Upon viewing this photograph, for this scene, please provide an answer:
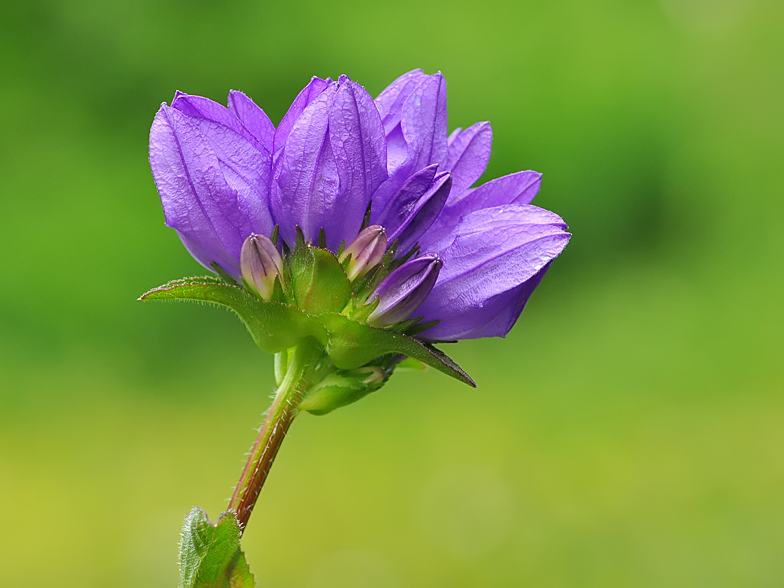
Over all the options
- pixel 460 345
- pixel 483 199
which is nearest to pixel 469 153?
pixel 483 199

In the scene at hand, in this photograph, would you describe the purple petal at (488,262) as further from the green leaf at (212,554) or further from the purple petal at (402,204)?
the green leaf at (212,554)

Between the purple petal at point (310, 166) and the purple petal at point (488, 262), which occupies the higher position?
the purple petal at point (310, 166)

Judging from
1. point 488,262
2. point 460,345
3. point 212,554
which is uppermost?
point 488,262

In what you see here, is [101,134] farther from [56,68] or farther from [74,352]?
[74,352]

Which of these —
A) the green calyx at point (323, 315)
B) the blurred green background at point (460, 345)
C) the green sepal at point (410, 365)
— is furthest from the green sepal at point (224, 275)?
the blurred green background at point (460, 345)

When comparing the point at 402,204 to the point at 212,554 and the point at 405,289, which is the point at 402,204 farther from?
the point at 212,554

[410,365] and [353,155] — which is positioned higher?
[353,155]

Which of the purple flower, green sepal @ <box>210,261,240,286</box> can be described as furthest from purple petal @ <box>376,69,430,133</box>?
green sepal @ <box>210,261,240,286</box>

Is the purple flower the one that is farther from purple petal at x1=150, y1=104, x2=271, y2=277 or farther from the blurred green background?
the blurred green background
